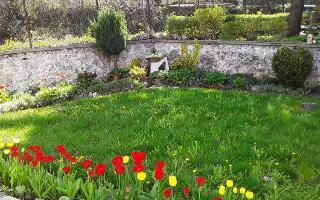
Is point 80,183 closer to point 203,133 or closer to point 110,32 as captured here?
point 203,133

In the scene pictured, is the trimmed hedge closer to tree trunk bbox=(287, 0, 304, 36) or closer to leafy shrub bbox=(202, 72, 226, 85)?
tree trunk bbox=(287, 0, 304, 36)

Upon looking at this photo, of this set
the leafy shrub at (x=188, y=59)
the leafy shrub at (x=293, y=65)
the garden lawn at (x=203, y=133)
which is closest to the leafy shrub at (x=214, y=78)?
the leafy shrub at (x=188, y=59)

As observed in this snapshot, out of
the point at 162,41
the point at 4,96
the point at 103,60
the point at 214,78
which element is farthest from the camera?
the point at 162,41

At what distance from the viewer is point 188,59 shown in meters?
18.5

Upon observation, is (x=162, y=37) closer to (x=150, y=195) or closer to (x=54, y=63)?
(x=54, y=63)

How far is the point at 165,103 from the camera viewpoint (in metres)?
12.1

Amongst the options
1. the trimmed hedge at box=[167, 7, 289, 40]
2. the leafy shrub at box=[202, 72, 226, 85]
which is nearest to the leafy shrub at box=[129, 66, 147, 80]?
the leafy shrub at box=[202, 72, 226, 85]

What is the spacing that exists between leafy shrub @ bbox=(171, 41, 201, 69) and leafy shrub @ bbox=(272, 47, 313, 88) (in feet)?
12.3

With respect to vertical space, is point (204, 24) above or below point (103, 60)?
above

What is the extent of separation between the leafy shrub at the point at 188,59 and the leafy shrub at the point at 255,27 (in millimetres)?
2026

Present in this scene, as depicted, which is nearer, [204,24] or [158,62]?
[158,62]

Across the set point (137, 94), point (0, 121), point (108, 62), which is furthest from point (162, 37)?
point (0, 121)

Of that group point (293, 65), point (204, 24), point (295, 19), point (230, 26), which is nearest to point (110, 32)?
point (204, 24)

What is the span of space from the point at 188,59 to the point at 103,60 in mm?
3781
